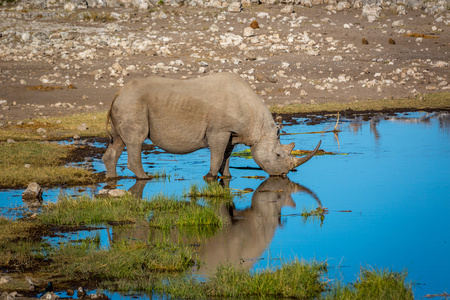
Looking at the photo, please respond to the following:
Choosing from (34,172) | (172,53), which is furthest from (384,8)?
(34,172)

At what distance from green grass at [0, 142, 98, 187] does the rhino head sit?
2.87 m

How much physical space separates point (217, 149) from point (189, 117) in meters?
0.73

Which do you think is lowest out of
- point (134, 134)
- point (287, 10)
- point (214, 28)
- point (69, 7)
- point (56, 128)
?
point (56, 128)

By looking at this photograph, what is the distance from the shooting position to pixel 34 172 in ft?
39.7

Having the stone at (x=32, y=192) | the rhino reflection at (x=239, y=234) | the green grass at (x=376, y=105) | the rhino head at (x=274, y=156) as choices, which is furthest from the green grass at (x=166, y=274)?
the green grass at (x=376, y=105)

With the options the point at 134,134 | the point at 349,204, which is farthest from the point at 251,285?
the point at 134,134

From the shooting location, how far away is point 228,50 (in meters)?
29.7

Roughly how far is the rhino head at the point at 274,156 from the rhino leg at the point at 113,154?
233 centimetres

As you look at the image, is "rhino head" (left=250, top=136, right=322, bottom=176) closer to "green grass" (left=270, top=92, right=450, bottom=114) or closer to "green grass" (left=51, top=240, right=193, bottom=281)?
"green grass" (left=51, top=240, right=193, bottom=281)

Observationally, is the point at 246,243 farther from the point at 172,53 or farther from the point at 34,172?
the point at 172,53

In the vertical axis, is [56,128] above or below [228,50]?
below

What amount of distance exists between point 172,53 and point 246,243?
21.7 metres

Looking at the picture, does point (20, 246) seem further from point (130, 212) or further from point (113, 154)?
point (113, 154)

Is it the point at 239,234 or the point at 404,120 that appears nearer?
the point at 239,234
